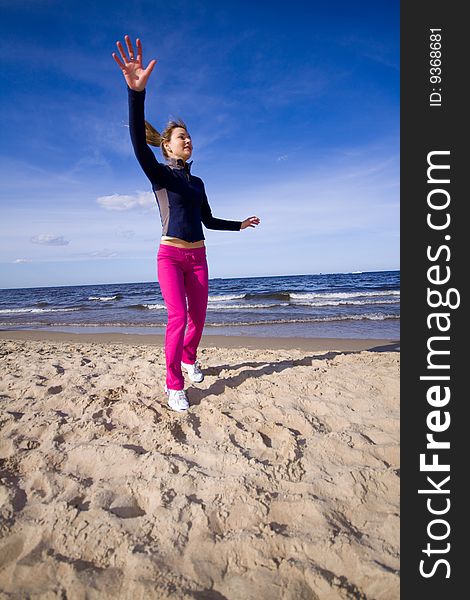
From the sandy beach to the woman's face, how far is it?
7.30 feet

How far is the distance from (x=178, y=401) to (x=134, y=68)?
2.51 meters

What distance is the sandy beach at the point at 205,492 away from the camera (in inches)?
50.5

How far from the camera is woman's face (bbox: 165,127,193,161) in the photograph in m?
2.98

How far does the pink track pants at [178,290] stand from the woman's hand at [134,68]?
47.0 inches

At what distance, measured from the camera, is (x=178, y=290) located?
284 centimetres

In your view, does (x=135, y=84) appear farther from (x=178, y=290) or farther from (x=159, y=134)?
(x=178, y=290)

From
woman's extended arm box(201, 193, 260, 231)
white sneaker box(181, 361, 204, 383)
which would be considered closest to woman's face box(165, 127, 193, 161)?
woman's extended arm box(201, 193, 260, 231)

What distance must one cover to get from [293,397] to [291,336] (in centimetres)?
515

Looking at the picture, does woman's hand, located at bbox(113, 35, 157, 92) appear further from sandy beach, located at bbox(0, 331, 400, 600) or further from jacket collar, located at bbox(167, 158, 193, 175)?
sandy beach, located at bbox(0, 331, 400, 600)

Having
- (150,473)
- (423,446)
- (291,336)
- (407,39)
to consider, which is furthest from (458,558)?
(291,336)

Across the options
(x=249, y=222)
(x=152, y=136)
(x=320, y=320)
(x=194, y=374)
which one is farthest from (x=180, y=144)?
(x=320, y=320)

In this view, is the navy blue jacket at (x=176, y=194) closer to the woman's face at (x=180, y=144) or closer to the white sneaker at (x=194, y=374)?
the woman's face at (x=180, y=144)

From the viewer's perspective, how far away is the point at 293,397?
9.97 ft

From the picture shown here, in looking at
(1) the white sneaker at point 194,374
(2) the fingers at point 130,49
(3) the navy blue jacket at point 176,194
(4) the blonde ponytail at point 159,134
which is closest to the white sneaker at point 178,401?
(1) the white sneaker at point 194,374
